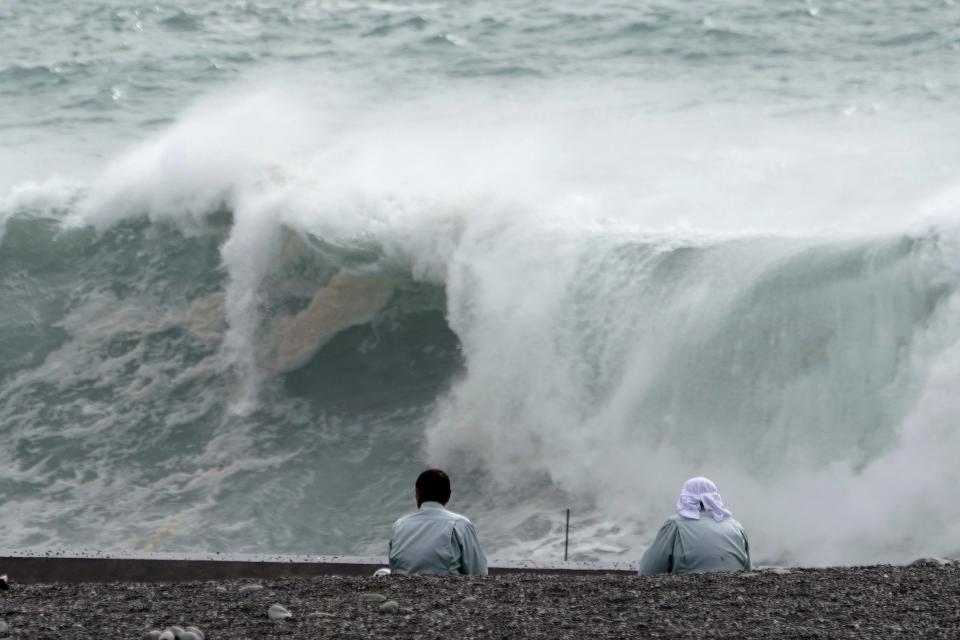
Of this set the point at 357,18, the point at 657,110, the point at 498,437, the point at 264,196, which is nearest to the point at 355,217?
the point at 264,196

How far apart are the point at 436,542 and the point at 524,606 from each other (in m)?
0.81

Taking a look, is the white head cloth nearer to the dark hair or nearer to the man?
the man

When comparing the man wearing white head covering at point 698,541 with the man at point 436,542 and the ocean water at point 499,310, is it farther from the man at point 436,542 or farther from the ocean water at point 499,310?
the ocean water at point 499,310

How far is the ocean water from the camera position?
10.7m

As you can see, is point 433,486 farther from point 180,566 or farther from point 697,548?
point 180,566

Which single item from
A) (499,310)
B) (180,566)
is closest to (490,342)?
(499,310)

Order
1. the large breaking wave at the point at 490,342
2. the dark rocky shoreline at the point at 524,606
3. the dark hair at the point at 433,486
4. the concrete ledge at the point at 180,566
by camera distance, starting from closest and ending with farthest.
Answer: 1. the dark rocky shoreline at the point at 524,606
2. the dark hair at the point at 433,486
3. the concrete ledge at the point at 180,566
4. the large breaking wave at the point at 490,342

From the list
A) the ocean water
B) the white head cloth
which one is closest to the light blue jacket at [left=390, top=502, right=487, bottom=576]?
the white head cloth

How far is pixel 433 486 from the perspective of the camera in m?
6.07

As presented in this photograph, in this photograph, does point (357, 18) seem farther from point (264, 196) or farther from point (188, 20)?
point (264, 196)

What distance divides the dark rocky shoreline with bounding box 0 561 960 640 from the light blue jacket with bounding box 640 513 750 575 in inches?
6.9

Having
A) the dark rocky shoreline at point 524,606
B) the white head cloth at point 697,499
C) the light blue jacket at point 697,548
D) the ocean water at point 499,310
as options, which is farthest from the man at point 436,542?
the ocean water at point 499,310

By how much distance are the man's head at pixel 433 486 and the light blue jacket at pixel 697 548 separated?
882 mm

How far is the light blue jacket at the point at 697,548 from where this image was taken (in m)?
6.07
